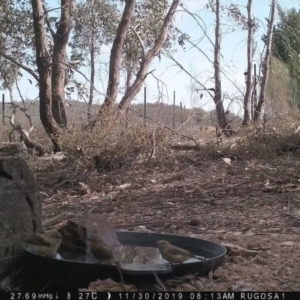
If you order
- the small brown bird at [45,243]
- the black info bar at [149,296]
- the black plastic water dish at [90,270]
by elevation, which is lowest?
the black info bar at [149,296]

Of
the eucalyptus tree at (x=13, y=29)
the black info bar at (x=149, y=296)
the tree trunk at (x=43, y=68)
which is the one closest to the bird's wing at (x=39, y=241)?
the black info bar at (x=149, y=296)

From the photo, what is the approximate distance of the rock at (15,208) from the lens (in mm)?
3008

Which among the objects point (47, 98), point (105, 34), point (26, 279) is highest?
point (105, 34)

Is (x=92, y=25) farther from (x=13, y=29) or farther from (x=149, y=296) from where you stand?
(x=149, y=296)

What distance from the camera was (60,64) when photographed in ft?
33.9

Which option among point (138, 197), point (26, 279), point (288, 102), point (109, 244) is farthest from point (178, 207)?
point (288, 102)

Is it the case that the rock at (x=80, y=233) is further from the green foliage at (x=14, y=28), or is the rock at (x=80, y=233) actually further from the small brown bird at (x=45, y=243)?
the green foliage at (x=14, y=28)

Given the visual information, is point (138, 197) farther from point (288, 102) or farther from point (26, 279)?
point (288, 102)

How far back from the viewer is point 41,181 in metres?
7.50

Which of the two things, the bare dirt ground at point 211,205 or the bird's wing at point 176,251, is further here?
the bare dirt ground at point 211,205

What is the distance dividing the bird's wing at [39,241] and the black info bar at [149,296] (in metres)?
0.33

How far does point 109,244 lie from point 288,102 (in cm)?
1730

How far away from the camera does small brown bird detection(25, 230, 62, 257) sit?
2.99m

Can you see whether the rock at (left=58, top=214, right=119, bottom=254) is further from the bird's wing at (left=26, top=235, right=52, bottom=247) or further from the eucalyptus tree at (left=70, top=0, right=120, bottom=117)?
the eucalyptus tree at (left=70, top=0, right=120, bottom=117)
